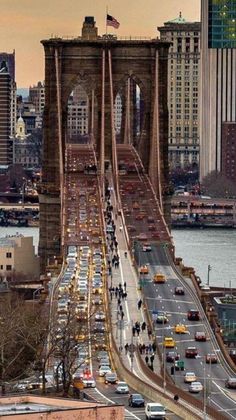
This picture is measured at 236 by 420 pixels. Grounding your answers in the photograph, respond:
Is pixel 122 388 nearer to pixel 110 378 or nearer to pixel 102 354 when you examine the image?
pixel 110 378

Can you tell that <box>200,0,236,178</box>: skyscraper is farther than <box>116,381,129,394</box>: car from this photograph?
Yes

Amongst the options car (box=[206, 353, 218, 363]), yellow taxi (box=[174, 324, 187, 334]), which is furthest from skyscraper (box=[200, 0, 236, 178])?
car (box=[206, 353, 218, 363])

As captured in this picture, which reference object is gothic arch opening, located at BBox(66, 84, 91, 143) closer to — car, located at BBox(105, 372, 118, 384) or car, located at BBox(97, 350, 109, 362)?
car, located at BBox(97, 350, 109, 362)

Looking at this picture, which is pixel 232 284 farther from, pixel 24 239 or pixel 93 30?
pixel 93 30

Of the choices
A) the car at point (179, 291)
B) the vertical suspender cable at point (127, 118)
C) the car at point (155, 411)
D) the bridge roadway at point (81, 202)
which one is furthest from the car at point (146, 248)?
A: the car at point (155, 411)

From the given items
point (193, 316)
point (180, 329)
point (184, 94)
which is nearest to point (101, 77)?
point (193, 316)

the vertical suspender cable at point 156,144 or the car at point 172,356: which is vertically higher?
the vertical suspender cable at point 156,144

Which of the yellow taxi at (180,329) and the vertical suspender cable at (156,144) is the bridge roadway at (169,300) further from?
the vertical suspender cable at (156,144)
